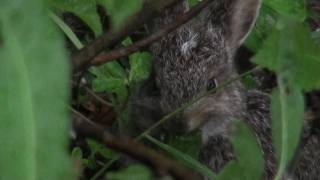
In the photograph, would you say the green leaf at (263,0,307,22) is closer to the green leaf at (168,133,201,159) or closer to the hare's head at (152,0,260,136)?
the green leaf at (168,133,201,159)

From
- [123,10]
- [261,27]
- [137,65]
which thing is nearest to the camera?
[123,10]

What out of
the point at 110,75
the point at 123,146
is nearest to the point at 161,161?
the point at 123,146

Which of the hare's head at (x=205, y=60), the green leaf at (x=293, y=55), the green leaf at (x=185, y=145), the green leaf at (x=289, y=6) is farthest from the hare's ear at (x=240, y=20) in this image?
the green leaf at (x=293, y=55)

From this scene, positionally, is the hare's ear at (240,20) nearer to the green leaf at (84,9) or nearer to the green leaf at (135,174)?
the green leaf at (84,9)

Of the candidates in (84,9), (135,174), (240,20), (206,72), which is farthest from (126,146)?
(240,20)

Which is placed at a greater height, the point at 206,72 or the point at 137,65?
the point at 137,65

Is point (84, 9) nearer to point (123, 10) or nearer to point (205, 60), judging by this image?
point (123, 10)

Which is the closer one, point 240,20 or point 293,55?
point 293,55

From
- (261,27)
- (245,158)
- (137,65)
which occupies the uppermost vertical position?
(245,158)

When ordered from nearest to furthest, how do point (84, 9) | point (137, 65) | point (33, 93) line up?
point (33, 93)
point (84, 9)
point (137, 65)
